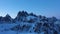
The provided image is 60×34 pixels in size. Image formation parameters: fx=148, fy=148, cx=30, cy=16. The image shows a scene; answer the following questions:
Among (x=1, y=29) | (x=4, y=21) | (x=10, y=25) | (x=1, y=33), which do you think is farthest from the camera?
(x=4, y=21)

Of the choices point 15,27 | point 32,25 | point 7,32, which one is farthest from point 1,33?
point 32,25

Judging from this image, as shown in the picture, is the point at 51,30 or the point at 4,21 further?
the point at 4,21

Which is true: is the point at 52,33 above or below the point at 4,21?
below

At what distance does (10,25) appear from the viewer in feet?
98.4

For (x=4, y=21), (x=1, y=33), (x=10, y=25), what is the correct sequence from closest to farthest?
(x=1, y=33), (x=10, y=25), (x=4, y=21)

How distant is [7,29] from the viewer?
28.2 metres

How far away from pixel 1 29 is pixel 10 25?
3.07m

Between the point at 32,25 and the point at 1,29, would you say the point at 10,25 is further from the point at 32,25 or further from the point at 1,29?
the point at 32,25

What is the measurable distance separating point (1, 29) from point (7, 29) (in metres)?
1.33

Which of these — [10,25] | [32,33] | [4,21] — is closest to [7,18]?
[4,21]

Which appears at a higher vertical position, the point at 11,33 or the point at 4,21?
the point at 4,21

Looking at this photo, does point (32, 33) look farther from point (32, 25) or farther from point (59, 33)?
point (59, 33)

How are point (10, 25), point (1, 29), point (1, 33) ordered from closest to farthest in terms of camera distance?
1. point (1, 33)
2. point (1, 29)
3. point (10, 25)

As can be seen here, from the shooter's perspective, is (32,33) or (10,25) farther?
(10,25)
